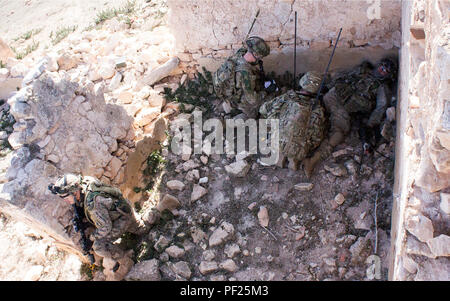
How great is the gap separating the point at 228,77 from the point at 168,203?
1808 millimetres

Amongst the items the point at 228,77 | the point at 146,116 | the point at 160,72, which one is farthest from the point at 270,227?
the point at 160,72

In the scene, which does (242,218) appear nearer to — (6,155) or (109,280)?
(109,280)

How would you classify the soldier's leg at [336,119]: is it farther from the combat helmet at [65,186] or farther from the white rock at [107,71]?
the white rock at [107,71]

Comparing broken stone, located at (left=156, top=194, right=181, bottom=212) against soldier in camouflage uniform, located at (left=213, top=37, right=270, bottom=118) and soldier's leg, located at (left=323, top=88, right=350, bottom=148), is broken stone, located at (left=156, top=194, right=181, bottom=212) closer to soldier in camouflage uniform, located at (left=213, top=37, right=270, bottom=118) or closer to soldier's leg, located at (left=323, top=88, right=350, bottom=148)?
soldier in camouflage uniform, located at (left=213, top=37, right=270, bottom=118)

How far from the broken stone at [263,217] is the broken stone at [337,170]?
34.3 inches

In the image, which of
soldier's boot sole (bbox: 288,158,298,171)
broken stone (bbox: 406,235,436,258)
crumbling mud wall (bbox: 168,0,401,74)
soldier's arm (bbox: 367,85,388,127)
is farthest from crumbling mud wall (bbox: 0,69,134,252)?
broken stone (bbox: 406,235,436,258)

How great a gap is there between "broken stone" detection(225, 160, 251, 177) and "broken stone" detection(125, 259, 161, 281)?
54.3 inches

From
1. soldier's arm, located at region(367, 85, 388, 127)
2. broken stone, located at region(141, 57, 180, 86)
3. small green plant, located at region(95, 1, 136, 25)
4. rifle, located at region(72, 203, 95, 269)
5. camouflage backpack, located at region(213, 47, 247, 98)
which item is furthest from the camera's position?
small green plant, located at region(95, 1, 136, 25)

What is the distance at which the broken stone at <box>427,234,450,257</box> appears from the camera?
2.23m

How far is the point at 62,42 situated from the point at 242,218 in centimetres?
626

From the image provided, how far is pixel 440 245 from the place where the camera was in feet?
7.39

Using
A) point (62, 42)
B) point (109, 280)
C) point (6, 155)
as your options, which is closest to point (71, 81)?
point (6, 155)

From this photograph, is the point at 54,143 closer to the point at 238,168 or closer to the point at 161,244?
the point at 161,244
